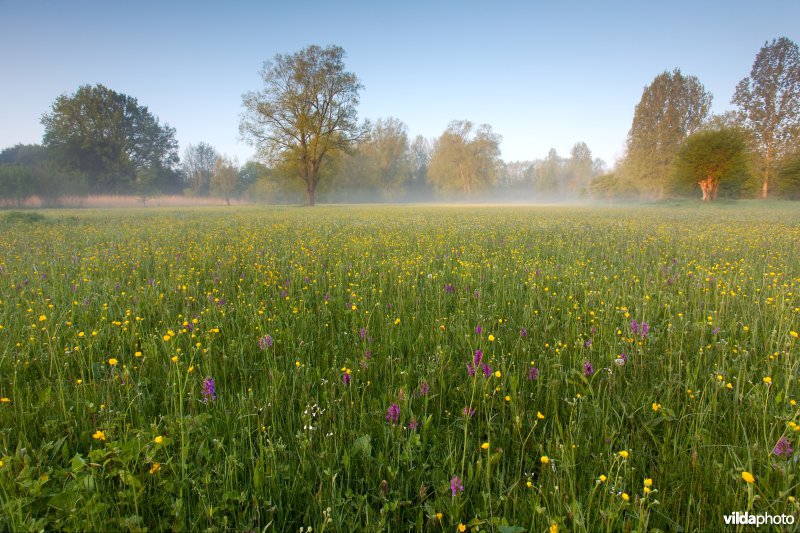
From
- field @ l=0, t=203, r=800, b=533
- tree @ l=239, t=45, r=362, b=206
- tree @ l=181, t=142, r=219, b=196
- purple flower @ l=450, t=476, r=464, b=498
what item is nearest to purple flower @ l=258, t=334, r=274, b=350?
field @ l=0, t=203, r=800, b=533

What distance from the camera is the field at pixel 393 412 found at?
1472mm

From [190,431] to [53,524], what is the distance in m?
0.54

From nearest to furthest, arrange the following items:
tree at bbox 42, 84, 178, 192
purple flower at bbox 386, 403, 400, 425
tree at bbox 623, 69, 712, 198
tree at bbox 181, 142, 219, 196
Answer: purple flower at bbox 386, 403, 400, 425 < tree at bbox 623, 69, 712, 198 < tree at bbox 42, 84, 178, 192 < tree at bbox 181, 142, 219, 196

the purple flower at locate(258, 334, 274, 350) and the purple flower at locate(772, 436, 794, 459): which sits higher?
the purple flower at locate(258, 334, 274, 350)

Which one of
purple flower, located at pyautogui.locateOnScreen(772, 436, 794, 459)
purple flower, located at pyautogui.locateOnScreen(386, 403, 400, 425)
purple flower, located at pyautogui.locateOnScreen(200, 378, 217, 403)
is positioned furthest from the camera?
purple flower, located at pyautogui.locateOnScreen(200, 378, 217, 403)

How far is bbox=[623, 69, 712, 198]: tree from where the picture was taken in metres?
53.8

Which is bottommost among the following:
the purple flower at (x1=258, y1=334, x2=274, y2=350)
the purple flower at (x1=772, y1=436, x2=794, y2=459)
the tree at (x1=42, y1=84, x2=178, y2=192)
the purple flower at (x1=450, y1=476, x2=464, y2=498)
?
the purple flower at (x1=450, y1=476, x2=464, y2=498)

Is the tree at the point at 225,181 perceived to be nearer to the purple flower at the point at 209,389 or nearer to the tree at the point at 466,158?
the tree at the point at 466,158

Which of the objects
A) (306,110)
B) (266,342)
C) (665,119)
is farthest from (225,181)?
(266,342)

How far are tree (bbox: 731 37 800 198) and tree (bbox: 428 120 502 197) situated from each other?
41.7 m

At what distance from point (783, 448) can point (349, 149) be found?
46896mm

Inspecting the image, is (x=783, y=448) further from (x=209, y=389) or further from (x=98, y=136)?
(x=98, y=136)

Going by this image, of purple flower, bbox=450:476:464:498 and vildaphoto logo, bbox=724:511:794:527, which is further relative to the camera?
purple flower, bbox=450:476:464:498

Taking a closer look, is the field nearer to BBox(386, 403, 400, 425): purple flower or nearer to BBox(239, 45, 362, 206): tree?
BBox(386, 403, 400, 425): purple flower
